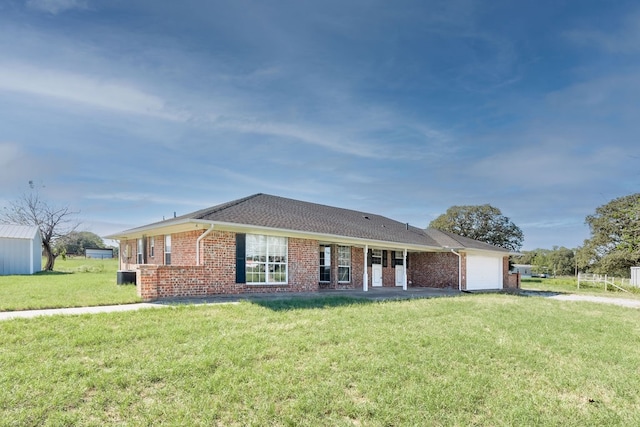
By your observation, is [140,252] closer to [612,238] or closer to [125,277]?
[125,277]

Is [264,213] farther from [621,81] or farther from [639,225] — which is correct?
[639,225]

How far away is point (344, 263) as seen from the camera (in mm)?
Answer: 18531

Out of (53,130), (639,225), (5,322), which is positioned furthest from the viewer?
(639,225)

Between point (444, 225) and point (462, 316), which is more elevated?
point (444, 225)

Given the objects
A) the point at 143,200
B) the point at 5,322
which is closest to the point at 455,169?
the point at 143,200

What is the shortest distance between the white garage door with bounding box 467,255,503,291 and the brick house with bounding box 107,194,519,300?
0.06 meters

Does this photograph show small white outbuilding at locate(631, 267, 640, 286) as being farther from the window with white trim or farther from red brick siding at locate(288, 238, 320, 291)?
the window with white trim

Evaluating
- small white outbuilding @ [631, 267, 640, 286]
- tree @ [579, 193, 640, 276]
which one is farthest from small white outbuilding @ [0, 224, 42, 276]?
tree @ [579, 193, 640, 276]

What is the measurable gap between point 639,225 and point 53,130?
1777 inches

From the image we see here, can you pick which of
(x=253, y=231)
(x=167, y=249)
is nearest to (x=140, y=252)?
(x=167, y=249)

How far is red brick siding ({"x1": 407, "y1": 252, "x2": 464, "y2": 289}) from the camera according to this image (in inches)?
835

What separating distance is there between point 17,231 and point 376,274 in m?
25.4

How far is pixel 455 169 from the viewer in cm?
2502

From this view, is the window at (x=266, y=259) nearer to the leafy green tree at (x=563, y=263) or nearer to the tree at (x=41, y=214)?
the tree at (x=41, y=214)
